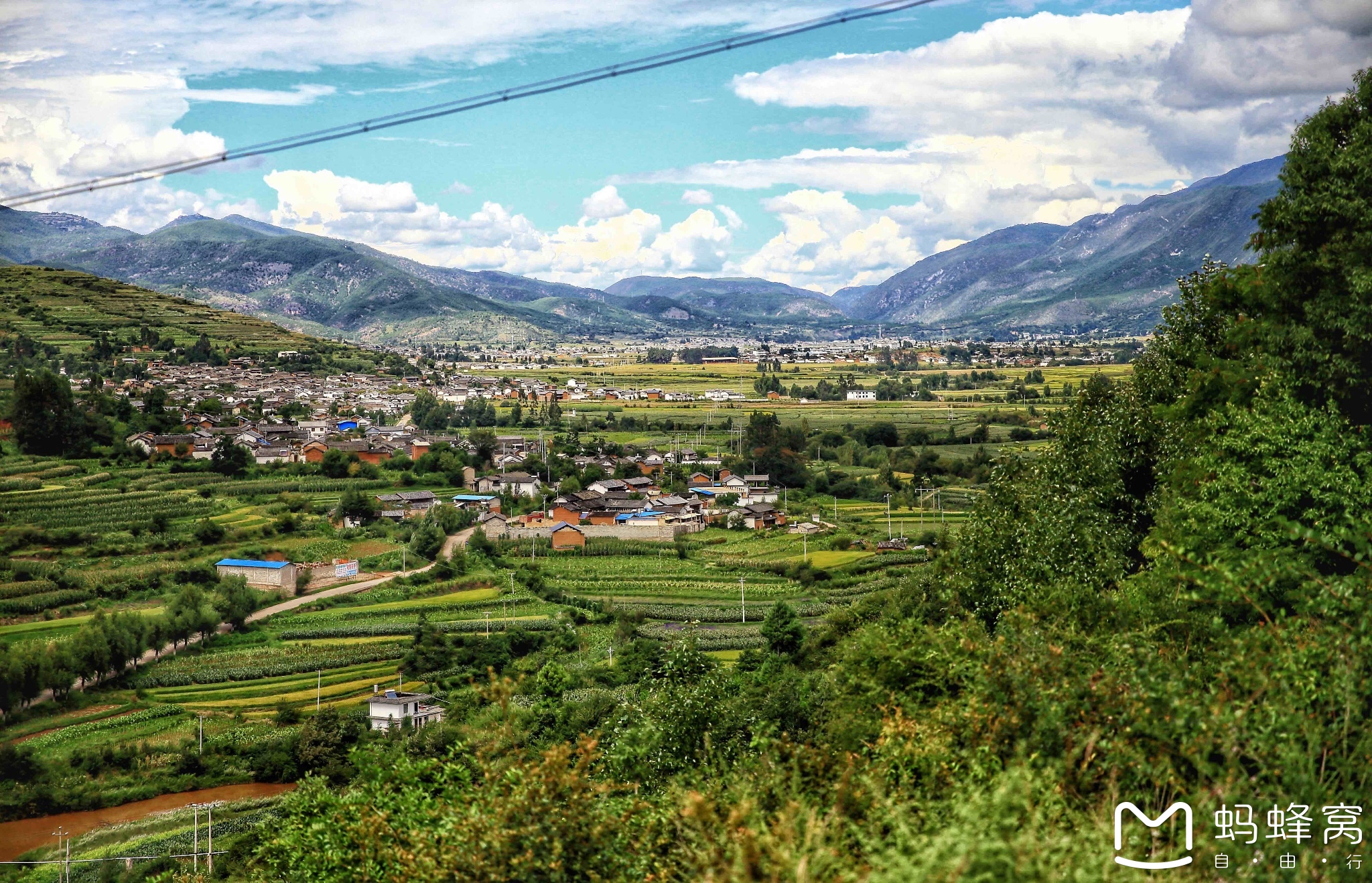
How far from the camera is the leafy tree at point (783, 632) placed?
20.6 meters

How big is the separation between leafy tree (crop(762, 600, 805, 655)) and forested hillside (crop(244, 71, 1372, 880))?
771cm

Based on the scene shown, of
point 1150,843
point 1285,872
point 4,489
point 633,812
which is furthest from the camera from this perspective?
point 4,489

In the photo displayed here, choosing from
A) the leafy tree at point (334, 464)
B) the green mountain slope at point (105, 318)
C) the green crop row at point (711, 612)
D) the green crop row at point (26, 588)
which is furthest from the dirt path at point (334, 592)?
the green mountain slope at point (105, 318)

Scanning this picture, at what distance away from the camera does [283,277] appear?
150 meters

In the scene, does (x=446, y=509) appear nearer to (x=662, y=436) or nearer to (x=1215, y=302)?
(x=662, y=436)

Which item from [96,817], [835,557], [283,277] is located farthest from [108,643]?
[283,277]

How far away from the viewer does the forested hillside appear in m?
4.16

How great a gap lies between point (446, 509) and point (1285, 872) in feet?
112

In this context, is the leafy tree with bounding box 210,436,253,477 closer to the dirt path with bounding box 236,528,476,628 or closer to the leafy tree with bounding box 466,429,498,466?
the leafy tree with bounding box 466,429,498,466

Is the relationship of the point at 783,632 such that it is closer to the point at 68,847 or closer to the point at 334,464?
the point at 68,847

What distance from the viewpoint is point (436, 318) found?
14100 centimetres

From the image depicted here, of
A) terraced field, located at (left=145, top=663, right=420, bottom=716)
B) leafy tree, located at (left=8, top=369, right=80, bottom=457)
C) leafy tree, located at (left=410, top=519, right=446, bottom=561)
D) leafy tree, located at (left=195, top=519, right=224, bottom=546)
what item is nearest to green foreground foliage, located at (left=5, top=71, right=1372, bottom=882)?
terraced field, located at (left=145, top=663, right=420, bottom=716)

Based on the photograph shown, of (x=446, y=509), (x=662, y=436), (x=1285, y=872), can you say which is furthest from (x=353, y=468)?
(x=1285, y=872)

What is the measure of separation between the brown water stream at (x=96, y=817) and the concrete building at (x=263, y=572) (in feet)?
35.8
